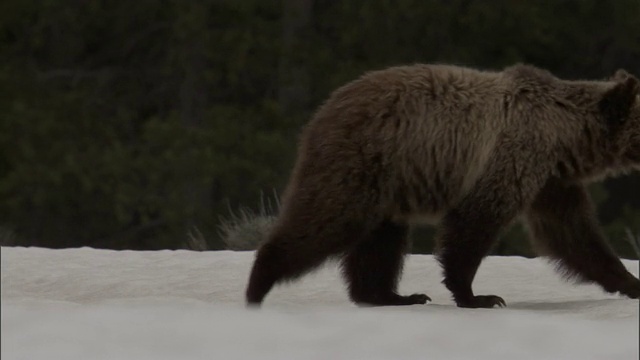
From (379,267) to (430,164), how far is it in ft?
2.37

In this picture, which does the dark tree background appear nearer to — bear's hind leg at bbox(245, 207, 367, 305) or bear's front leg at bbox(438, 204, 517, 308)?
bear's front leg at bbox(438, 204, 517, 308)

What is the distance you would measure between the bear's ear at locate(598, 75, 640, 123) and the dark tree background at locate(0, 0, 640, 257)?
31.2 feet

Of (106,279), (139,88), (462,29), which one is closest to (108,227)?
(139,88)

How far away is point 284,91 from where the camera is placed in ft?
A: 61.6

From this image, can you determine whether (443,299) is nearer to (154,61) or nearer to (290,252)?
(290,252)

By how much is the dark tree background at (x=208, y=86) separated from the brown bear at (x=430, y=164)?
32.4 ft

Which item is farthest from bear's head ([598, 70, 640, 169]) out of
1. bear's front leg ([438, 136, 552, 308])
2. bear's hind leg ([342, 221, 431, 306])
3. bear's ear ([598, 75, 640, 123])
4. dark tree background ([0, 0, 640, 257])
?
dark tree background ([0, 0, 640, 257])

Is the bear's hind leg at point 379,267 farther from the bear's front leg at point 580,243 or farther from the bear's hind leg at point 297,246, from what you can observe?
the bear's front leg at point 580,243

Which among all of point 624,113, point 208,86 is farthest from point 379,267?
point 208,86

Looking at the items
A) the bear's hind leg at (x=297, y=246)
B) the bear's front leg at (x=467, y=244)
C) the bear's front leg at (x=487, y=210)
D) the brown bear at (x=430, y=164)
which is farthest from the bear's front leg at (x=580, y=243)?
the bear's hind leg at (x=297, y=246)

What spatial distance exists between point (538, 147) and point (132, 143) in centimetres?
1292

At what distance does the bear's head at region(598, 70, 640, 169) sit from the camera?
24.7 feet

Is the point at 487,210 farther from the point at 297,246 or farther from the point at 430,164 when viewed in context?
the point at 297,246

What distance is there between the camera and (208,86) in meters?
19.3
